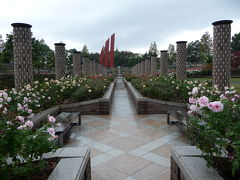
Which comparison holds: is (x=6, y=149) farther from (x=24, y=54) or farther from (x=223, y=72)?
(x=223, y=72)

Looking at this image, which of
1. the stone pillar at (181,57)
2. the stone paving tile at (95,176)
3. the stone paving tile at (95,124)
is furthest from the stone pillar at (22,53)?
the stone pillar at (181,57)

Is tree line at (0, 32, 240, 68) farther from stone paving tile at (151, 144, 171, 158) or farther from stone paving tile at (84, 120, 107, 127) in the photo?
stone paving tile at (151, 144, 171, 158)

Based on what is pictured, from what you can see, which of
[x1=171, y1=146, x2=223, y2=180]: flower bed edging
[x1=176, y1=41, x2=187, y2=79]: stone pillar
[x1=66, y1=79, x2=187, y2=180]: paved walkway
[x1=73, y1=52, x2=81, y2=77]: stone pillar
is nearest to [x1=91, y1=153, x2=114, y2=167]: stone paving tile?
[x1=66, y1=79, x2=187, y2=180]: paved walkway

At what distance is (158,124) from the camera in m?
6.12

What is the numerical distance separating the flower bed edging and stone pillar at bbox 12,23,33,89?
6158mm

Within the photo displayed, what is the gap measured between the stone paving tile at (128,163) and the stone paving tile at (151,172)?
0.31 feet

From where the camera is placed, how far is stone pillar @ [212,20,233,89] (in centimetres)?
724

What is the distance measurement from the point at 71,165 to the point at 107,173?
3.46ft

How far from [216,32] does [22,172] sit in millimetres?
7387

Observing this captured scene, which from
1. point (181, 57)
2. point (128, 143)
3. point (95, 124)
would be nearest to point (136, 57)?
point (181, 57)

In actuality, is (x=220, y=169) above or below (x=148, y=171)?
above

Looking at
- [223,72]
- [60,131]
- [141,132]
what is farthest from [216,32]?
[60,131]

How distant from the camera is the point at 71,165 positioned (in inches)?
92.0

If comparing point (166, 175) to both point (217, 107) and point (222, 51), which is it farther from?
point (222, 51)
